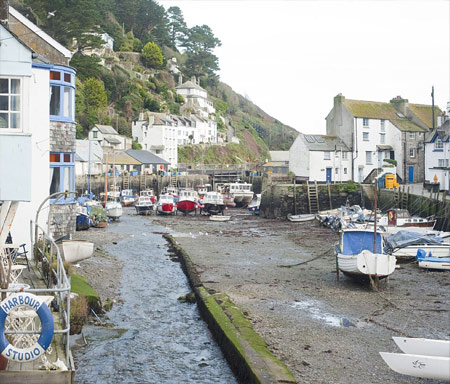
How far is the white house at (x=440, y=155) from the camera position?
134 ft

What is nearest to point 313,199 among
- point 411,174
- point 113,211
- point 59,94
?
point 411,174

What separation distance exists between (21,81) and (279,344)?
305 inches

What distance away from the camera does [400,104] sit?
2266 inches

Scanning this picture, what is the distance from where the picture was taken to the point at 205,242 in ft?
104

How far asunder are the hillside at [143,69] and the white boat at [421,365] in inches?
2778

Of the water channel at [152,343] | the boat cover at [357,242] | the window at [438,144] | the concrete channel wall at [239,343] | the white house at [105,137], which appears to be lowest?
the water channel at [152,343]

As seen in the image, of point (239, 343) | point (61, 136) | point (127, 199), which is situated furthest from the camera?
point (127, 199)

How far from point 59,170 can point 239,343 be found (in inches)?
472

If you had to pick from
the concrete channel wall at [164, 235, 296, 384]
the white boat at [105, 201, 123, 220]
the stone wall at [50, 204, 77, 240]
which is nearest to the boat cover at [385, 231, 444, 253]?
the concrete channel wall at [164, 235, 296, 384]

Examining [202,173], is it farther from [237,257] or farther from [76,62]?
[237,257]

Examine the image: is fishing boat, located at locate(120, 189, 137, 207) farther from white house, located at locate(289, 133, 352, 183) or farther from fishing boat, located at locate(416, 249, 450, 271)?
fishing boat, located at locate(416, 249, 450, 271)

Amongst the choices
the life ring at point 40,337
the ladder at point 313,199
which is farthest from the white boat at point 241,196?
the life ring at point 40,337

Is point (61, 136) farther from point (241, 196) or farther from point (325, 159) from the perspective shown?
point (241, 196)

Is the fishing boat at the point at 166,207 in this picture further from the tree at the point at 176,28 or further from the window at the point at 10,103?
the tree at the point at 176,28
